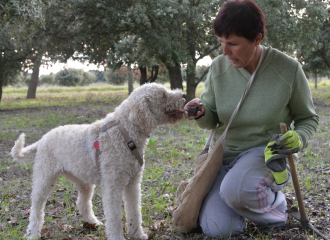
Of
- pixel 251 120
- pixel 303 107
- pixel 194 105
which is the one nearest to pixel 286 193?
pixel 303 107

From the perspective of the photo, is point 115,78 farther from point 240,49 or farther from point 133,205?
point 240,49

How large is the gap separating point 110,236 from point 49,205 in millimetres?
1369

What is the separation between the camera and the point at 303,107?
2.68 meters

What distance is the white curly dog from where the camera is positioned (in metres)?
2.57

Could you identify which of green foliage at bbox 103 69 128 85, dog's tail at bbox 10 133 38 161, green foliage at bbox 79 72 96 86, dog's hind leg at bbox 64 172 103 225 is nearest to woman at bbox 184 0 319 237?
dog's hind leg at bbox 64 172 103 225

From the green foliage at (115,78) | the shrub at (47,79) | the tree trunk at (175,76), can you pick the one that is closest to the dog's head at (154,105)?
the tree trunk at (175,76)

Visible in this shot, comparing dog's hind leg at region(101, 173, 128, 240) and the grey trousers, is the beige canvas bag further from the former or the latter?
dog's hind leg at region(101, 173, 128, 240)

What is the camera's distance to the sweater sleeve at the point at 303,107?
261 centimetres

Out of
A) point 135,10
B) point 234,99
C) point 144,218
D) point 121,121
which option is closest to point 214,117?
point 234,99

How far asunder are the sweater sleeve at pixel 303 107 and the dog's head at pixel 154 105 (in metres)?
1.08

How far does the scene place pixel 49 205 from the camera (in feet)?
11.6

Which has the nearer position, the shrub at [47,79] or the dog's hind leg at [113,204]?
the dog's hind leg at [113,204]

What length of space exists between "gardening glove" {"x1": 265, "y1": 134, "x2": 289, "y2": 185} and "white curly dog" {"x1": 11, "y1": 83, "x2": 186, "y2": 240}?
3.08 feet

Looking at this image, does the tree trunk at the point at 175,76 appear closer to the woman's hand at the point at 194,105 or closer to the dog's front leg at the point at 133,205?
the woman's hand at the point at 194,105
